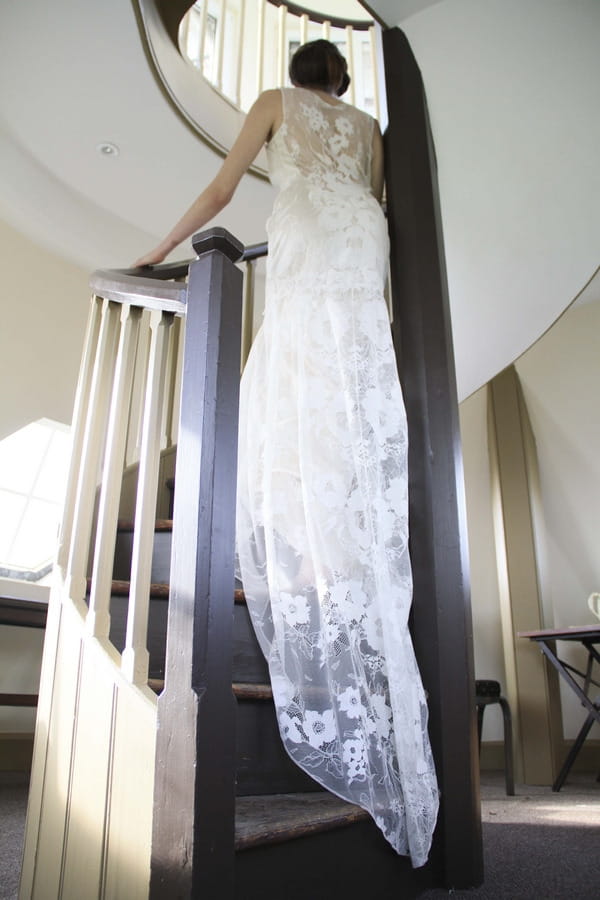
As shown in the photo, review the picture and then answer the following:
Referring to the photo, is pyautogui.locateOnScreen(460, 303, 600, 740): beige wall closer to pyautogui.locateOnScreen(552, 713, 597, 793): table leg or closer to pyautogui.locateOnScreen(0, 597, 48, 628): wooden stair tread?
pyautogui.locateOnScreen(552, 713, 597, 793): table leg

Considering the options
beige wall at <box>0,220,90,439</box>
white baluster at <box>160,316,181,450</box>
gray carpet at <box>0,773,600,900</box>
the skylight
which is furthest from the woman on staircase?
the skylight

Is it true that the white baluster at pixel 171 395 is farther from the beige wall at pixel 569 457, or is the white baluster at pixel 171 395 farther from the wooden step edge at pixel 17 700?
the beige wall at pixel 569 457

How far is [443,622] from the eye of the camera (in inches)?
60.8

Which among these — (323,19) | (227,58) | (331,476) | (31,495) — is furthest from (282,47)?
(331,476)

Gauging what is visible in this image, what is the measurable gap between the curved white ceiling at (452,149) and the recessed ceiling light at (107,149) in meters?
0.04

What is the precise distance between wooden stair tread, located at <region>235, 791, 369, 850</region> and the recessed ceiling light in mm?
3276

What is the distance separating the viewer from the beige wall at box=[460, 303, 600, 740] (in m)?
4.27

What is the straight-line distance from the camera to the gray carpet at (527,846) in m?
1.34

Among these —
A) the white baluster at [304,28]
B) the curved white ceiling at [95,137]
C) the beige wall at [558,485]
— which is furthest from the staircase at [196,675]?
the white baluster at [304,28]

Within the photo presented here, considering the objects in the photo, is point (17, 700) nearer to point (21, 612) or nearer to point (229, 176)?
point (21, 612)

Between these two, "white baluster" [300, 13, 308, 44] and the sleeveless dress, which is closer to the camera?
the sleeveless dress

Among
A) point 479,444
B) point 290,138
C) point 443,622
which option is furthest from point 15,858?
point 479,444

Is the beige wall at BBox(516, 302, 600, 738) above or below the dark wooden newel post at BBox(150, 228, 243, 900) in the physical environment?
above

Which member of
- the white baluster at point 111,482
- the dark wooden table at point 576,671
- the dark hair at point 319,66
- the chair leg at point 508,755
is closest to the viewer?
the white baluster at point 111,482
